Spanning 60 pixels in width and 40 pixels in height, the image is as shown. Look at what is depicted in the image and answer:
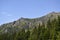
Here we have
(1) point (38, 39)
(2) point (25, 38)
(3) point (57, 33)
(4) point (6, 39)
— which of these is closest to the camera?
(3) point (57, 33)

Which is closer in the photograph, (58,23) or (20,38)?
(58,23)

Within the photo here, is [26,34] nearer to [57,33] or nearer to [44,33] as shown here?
[44,33]

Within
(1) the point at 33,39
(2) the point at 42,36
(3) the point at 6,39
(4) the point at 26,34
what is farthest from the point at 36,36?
(3) the point at 6,39

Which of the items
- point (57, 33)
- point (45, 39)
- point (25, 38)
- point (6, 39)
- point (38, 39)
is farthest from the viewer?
point (6, 39)

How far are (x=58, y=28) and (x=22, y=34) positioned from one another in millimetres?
36279

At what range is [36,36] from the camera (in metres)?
69.4

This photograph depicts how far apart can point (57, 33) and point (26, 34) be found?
113 feet

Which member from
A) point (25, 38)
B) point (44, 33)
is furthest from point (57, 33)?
point (25, 38)

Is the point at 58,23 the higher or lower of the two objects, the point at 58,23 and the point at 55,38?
the higher

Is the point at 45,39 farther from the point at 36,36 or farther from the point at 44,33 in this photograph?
the point at 36,36

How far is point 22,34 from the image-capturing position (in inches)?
3238

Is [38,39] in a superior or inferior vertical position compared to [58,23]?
inferior

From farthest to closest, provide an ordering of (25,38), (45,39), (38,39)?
(25,38) < (38,39) < (45,39)

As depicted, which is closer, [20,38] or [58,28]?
[58,28]
